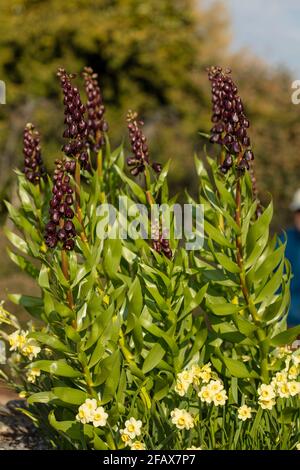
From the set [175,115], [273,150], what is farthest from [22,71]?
[273,150]

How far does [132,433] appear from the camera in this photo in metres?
2.97

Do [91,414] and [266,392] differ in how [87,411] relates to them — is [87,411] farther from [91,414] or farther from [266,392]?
[266,392]

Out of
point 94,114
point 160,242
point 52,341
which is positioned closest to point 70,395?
point 52,341

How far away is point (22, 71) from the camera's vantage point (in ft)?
52.2

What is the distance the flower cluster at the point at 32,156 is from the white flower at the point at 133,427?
1.29 m

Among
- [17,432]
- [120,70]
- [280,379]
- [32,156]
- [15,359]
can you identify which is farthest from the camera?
[120,70]

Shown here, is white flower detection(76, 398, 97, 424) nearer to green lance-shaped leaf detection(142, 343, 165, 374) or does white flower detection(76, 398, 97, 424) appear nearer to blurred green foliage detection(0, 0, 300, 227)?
green lance-shaped leaf detection(142, 343, 165, 374)

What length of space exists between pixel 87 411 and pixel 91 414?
0.03 metres

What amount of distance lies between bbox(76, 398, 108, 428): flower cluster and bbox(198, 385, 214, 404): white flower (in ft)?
1.27

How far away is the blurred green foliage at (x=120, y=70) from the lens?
15875mm

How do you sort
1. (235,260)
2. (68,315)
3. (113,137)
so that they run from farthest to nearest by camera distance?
(113,137)
(235,260)
(68,315)

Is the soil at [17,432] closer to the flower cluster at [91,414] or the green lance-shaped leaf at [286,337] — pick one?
the flower cluster at [91,414]
